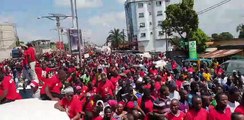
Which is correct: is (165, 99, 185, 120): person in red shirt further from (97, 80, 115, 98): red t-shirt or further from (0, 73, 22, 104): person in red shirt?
(97, 80, 115, 98): red t-shirt

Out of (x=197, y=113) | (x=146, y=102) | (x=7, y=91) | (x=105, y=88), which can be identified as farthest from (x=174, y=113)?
(x=105, y=88)

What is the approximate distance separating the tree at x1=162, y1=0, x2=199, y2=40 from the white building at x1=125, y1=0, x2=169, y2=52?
37.7 metres

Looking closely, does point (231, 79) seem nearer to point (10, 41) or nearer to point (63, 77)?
point (63, 77)

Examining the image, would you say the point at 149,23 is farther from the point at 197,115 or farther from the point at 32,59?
the point at 197,115

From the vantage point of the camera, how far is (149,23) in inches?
3514

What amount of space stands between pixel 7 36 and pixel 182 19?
2022 inches

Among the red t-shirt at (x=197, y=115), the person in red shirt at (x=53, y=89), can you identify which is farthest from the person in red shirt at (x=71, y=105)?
the red t-shirt at (x=197, y=115)

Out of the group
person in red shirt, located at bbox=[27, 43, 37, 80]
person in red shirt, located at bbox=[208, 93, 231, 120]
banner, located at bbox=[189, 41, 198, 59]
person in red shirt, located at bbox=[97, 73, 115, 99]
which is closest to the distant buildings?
banner, located at bbox=[189, 41, 198, 59]

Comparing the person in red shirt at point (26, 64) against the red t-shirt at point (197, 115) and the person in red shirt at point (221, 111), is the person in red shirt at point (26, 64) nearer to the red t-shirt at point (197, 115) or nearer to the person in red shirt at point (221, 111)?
the red t-shirt at point (197, 115)

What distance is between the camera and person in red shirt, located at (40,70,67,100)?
6.56 m

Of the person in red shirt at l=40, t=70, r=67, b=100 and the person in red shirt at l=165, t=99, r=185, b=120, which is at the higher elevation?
the person in red shirt at l=40, t=70, r=67, b=100

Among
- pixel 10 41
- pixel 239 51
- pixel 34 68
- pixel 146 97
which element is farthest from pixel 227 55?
pixel 10 41

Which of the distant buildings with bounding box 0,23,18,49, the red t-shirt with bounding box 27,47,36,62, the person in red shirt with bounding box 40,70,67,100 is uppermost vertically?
the distant buildings with bounding box 0,23,18,49

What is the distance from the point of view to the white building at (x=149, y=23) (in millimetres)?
87625
